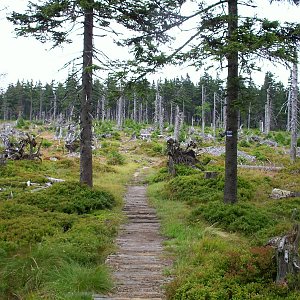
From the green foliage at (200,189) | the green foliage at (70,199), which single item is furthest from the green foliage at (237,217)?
the green foliage at (70,199)

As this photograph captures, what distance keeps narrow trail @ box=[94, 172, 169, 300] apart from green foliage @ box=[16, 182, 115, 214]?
1.18 meters

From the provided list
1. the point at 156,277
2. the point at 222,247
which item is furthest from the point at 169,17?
the point at 156,277

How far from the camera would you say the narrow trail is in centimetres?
646

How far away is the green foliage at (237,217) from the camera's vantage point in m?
10.5

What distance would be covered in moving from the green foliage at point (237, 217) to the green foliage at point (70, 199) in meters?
3.48

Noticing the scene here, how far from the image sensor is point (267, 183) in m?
18.4

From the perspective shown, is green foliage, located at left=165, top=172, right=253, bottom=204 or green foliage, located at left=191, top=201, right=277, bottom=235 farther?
green foliage, located at left=165, top=172, right=253, bottom=204

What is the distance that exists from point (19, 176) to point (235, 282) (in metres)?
15.8

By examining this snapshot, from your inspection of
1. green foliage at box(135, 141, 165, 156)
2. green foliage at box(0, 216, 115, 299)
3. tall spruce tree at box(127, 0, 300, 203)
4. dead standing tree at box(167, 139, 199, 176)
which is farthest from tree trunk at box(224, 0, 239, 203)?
green foliage at box(135, 141, 165, 156)

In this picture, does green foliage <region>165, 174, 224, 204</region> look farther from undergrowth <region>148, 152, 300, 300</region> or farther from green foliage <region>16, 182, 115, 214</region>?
green foliage <region>16, 182, 115, 214</region>

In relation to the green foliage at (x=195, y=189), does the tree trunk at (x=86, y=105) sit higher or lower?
higher

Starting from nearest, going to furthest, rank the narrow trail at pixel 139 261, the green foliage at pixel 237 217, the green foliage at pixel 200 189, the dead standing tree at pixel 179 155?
the narrow trail at pixel 139 261
the green foliage at pixel 237 217
the green foliage at pixel 200 189
the dead standing tree at pixel 179 155

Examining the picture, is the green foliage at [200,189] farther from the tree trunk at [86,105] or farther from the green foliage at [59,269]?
the green foliage at [59,269]

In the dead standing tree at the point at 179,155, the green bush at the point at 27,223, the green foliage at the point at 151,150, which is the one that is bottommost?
the green bush at the point at 27,223
